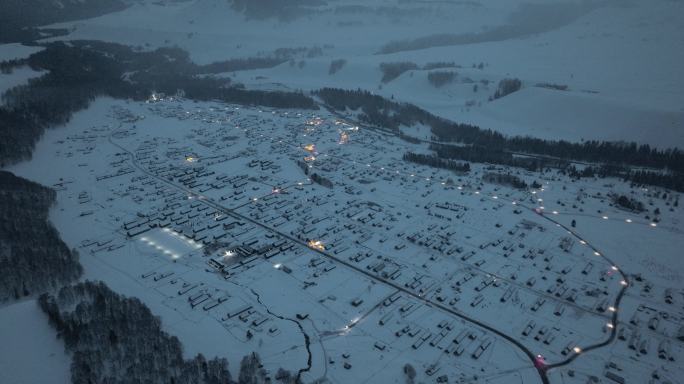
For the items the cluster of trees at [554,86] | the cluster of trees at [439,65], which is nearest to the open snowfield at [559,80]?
the cluster of trees at [554,86]

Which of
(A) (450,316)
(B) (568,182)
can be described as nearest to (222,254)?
(A) (450,316)

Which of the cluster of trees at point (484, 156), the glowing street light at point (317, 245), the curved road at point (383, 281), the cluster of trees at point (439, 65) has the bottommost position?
the curved road at point (383, 281)

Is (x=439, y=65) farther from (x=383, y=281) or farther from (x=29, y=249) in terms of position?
(x=29, y=249)

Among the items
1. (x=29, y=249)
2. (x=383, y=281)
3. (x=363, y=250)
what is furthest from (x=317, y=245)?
(x=29, y=249)

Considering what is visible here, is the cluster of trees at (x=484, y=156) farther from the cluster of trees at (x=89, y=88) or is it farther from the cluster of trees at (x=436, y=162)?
the cluster of trees at (x=89, y=88)

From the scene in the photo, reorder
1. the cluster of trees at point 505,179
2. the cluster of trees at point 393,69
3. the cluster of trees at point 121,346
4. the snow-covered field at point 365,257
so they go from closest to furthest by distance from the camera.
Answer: the cluster of trees at point 121,346, the snow-covered field at point 365,257, the cluster of trees at point 505,179, the cluster of trees at point 393,69

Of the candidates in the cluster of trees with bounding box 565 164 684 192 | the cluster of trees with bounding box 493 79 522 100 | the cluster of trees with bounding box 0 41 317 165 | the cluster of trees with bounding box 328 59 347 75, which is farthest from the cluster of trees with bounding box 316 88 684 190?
the cluster of trees with bounding box 328 59 347 75

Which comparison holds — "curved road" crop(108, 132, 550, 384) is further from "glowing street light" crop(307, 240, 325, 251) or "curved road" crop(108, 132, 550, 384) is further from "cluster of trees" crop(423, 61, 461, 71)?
"cluster of trees" crop(423, 61, 461, 71)
